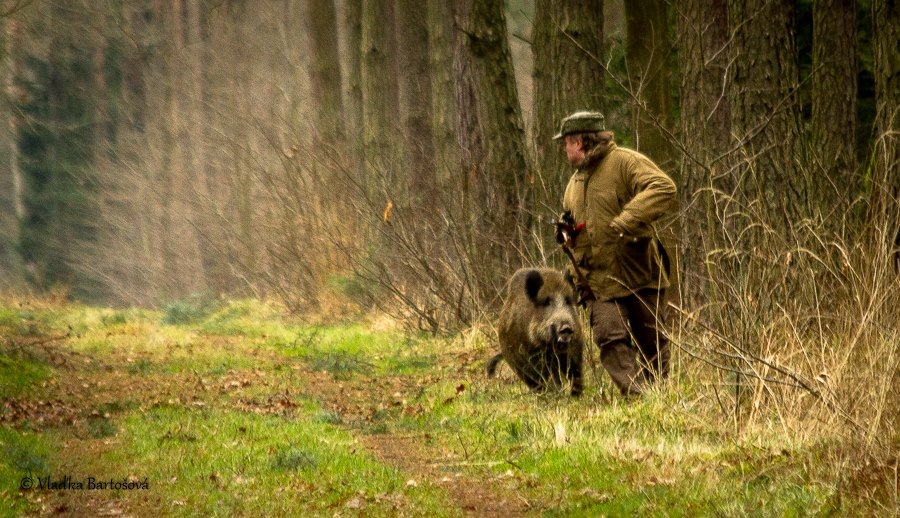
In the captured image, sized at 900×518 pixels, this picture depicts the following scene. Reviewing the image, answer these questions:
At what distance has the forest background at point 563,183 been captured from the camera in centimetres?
908

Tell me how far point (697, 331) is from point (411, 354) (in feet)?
20.1

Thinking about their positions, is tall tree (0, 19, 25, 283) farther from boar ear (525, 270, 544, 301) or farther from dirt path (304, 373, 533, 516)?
boar ear (525, 270, 544, 301)

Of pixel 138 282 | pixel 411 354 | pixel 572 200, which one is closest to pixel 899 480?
pixel 572 200

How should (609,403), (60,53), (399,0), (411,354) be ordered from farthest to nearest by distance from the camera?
(60,53)
(399,0)
(411,354)
(609,403)

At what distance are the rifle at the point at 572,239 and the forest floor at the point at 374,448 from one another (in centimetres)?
90

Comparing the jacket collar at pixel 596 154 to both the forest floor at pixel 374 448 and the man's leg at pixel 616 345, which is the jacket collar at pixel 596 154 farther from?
the forest floor at pixel 374 448

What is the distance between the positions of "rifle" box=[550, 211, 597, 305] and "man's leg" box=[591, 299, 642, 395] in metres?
0.24

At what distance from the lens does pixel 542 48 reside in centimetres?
1711

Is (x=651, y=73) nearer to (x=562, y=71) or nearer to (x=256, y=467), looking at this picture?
(x=562, y=71)

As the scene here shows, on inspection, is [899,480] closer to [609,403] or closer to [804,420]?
[804,420]

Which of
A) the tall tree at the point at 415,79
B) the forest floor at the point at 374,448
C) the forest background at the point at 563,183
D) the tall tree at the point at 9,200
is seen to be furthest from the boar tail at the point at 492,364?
the tall tree at the point at 9,200

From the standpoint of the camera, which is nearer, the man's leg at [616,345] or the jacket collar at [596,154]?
the man's leg at [616,345]

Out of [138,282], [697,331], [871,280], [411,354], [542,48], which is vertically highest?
[542,48]

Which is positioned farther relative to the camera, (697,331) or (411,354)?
(411,354)
